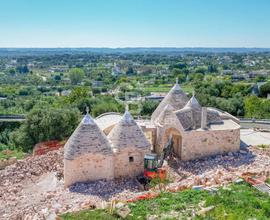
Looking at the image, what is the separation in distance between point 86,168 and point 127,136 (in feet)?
8.77

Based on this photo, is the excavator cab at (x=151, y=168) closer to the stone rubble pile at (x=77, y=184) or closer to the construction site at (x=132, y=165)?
the construction site at (x=132, y=165)

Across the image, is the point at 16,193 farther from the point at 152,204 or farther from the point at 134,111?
the point at 134,111

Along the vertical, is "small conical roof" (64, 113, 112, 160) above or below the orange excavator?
above

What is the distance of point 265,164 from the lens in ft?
65.1

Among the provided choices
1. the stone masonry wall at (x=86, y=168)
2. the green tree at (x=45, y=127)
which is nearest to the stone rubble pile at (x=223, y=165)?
the stone masonry wall at (x=86, y=168)

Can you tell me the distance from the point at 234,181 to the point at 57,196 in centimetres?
808

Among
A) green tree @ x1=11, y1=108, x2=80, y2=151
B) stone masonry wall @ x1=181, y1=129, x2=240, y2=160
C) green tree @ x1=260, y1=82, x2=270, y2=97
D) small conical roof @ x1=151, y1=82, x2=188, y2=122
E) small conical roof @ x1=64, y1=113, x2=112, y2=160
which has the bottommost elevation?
green tree @ x1=260, y1=82, x2=270, y2=97

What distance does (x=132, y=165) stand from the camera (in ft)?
64.8

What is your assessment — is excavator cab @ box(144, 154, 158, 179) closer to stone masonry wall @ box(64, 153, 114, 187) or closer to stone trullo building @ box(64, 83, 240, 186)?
stone trullo building @ box(64, 83, 240, 186)

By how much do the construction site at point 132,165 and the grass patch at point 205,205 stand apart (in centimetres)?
79

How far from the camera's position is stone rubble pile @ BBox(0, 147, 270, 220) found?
1568cm

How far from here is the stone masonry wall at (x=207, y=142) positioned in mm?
21016

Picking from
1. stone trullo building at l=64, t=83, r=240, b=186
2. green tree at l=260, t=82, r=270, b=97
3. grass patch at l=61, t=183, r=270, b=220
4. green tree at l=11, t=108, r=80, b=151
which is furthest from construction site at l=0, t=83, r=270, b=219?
green tree at l=260, t=82, r=270, b=97

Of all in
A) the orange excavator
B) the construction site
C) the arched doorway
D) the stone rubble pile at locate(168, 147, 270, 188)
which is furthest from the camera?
the arched doorway
